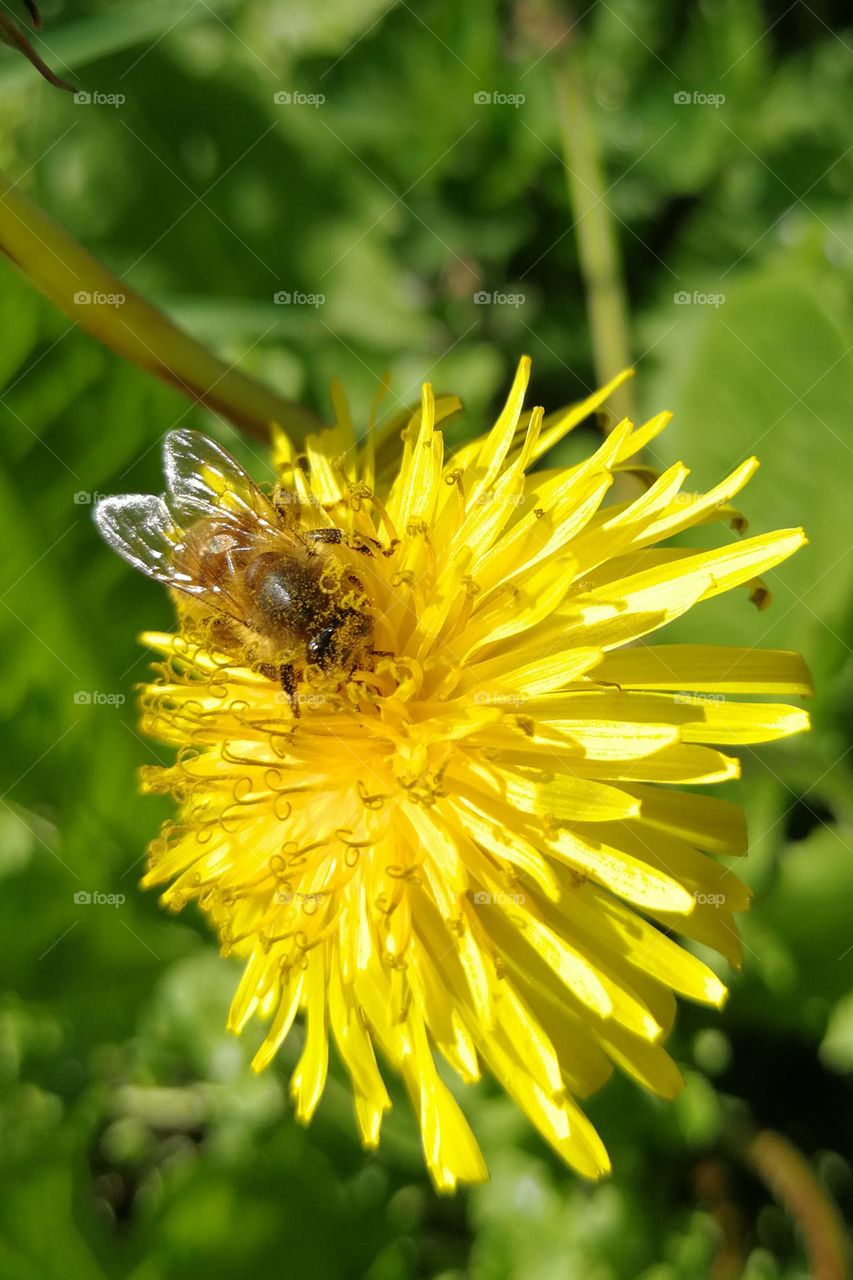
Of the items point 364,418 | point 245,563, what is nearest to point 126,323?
point 245,563

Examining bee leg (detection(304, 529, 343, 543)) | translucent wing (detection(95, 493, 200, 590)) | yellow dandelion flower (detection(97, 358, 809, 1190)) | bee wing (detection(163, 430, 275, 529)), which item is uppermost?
bee wing (detection(163, 430, 275, 529))

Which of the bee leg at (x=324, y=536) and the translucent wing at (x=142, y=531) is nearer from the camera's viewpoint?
the bee leg at (x=324, y=536)

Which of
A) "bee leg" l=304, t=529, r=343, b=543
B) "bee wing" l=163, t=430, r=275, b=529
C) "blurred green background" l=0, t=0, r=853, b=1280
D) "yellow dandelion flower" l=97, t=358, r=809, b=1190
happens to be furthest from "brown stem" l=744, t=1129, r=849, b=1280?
"bee wing" l=163, t=430, r=275, b=529

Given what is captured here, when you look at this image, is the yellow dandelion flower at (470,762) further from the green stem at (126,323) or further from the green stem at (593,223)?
the green stem at (593,223)

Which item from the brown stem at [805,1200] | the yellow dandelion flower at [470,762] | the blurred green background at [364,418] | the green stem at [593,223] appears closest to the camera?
the yellow dandelion flower at [470,762]

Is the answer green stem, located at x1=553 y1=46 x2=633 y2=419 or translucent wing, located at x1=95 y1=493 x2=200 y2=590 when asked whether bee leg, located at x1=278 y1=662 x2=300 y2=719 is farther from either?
green stem, located at x1=553 y1=46 x2=633 y2=419

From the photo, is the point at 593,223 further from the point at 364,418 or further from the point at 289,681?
the point at 289,681

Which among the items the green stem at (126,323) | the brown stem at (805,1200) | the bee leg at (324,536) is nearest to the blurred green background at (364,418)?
the brown stem at (805,1200)

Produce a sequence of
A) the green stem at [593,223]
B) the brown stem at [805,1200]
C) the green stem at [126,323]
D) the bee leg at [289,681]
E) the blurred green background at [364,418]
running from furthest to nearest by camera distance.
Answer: the green stem at [593,223] < the blurred green background at [364,418] < the brown stem at [805,1200] < the green stem at [126,323] < the bee leg at [289,681]
